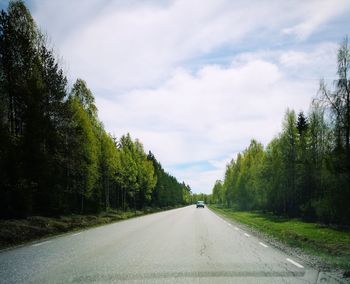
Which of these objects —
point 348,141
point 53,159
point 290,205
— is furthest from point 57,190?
point 290,205

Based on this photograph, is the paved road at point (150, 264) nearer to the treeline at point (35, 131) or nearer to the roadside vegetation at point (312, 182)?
the roadside vegetation at point (312, 182)

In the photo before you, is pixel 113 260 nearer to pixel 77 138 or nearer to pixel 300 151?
pixel 77 138

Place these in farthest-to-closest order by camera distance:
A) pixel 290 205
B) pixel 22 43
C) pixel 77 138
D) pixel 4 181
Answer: pixel 290 205
pixel 77 138
pixel 22 43
pixel 4 181

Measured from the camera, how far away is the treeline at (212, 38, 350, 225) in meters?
22.7

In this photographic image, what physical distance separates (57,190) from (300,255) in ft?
66.6

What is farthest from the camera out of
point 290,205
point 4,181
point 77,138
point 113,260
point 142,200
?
point 142,200

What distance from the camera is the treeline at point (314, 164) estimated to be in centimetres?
2269

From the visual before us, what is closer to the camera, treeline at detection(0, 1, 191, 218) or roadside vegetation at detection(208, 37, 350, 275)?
roadside vegetation at detection(208, 37, 350, 275)

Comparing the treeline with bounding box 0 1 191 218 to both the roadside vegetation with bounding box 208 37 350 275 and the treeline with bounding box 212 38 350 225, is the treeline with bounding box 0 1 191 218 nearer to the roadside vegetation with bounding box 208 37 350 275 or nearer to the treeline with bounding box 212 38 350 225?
the roadside vegetation with bounding box 208 37 350 275

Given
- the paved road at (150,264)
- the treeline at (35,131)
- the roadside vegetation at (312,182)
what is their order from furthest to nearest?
the treeline at (35,131)
the roadside vegetation at (312,182)
the paved road at (150,264)

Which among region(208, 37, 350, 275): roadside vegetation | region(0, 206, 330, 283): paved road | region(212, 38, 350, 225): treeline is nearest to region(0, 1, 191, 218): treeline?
region(0, 206, 330, 283): paved road

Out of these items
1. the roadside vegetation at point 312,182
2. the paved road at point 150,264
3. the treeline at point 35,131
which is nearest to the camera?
the paved road at point 150,264

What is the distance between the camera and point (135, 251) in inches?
440

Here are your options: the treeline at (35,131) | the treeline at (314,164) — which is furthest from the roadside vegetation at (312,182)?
the treeline at (35,131)
